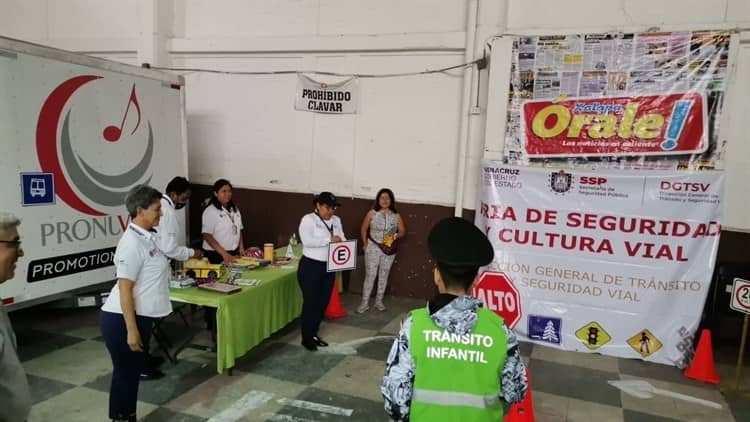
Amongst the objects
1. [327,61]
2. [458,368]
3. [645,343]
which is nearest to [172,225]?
[458,368]

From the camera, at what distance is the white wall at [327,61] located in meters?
6.20

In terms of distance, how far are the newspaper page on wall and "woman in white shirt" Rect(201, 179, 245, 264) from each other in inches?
129

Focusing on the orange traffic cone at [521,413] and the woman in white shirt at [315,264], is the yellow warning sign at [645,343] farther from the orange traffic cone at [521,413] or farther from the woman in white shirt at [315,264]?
the woman in white shirt at [315,264]

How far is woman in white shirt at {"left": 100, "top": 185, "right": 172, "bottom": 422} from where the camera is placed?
10.2 ft

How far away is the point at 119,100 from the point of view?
5.22 meters

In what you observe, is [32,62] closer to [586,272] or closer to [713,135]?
[586,272]

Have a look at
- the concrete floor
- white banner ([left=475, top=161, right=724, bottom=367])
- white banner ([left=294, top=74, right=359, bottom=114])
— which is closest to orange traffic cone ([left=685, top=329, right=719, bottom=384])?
the concrete floor

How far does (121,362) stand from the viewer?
321cm

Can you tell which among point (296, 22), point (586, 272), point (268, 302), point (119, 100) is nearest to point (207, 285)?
point (268, 302)

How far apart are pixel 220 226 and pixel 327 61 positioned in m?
3.00

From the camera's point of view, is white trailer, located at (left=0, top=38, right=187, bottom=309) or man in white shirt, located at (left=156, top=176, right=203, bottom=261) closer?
man in white shirt, located at (left=156, top=176, right=203, bottom=261)

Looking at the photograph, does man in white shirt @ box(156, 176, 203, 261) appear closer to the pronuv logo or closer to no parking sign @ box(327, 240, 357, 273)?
the pronuv logo

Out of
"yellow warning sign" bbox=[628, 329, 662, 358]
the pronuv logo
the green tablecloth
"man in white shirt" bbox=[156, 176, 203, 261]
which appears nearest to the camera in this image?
"man in white shirt" bbox=[156, 176, 203, 261]

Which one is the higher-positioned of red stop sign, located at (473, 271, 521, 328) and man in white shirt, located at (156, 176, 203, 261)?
man in white shirt, located at (156, 176, 203, 261)
